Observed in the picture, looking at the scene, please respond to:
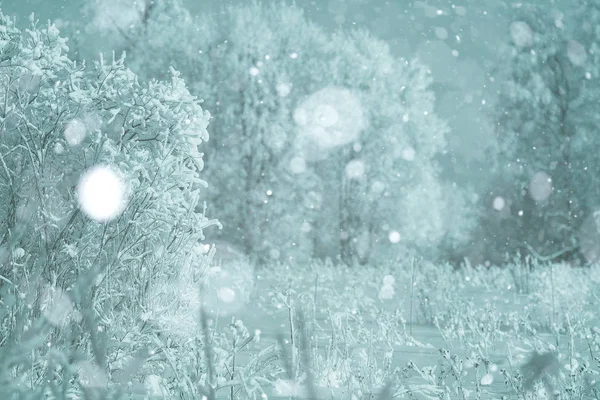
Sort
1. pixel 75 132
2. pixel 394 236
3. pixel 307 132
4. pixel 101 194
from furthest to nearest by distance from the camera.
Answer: pixel 394 236 → pixel 307 132 → pixel 75 132 → pixel 101 194

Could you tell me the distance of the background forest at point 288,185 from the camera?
4.52 meters

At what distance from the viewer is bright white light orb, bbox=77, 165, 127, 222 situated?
14.6ft

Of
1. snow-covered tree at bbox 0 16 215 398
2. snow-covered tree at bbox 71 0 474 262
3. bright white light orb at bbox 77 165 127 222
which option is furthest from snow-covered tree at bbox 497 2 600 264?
bright white light orb at bbox 77 165 127 222

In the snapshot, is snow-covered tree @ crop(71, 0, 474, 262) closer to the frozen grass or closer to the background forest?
the background forest

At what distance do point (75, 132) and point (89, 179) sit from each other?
40 cm

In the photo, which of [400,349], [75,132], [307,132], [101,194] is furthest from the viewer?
[307,132]

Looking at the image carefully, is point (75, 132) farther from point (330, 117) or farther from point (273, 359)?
point (330, 117)

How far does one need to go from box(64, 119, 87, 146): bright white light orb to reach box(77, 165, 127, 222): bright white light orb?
0.28 meters

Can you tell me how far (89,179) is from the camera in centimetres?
451

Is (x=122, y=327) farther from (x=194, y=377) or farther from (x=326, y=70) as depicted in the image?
(x=326, y=70)

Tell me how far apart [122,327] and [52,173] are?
51.2 inches

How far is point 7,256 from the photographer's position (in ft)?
14.9

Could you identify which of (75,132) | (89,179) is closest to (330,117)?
(75,132)

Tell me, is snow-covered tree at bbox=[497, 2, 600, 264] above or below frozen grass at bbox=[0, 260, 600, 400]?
below
